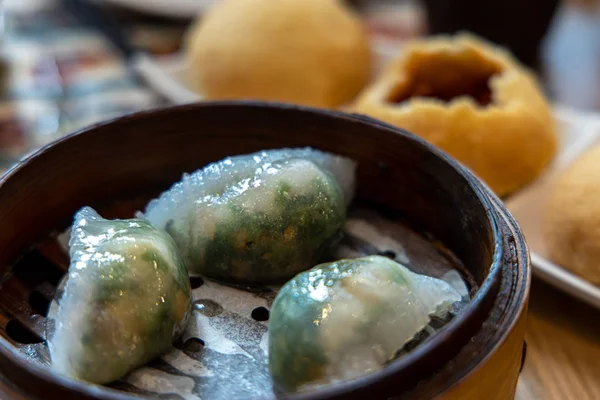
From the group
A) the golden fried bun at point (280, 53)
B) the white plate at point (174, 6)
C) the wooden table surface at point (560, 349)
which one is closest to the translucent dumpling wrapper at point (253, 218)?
the wooden table surface at point (560, 349)

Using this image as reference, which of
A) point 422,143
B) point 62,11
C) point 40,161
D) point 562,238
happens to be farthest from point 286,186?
point 62,11

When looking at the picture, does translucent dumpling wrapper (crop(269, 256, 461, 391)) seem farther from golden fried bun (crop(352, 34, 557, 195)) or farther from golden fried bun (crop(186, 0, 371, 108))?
golden fried bun (crop(186, 0, 371, 108))

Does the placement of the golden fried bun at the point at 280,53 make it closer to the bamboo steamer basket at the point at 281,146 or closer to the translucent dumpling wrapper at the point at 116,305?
the bamboo steamer basket at the point at 281,146

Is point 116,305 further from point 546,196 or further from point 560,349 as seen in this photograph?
point 546,196

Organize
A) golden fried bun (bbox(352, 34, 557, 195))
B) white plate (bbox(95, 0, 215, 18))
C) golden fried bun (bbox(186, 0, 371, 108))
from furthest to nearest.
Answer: white plate (bbox(95, 0, 215, 18)) < golden fried bun (bbox(186, 0, 371, 108)) < golden fried bun (bbox(352, 34, 557, 195))

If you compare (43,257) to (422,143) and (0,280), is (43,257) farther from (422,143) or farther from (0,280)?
(422,143)

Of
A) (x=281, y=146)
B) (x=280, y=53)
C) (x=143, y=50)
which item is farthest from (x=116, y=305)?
(x=143, y=50)

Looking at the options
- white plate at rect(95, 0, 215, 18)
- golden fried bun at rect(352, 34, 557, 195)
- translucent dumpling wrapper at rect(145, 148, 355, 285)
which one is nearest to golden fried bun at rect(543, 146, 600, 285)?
golden fried bun at rect(352, 34, 557, 195)
